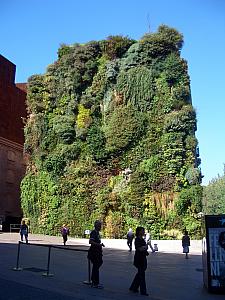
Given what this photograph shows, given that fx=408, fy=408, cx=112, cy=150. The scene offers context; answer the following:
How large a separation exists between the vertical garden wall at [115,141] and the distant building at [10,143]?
6.02 metres

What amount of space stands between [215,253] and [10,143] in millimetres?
39823

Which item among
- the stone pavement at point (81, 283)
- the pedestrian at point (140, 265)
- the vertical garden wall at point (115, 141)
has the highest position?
the vertical garden wall at point (115, 141)

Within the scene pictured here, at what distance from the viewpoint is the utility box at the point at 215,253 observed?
9523 mm

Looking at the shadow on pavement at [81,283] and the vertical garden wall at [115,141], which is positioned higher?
the vertical garden wall at [115,141]

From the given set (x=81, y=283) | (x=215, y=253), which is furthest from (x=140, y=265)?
(x=81, y=283)

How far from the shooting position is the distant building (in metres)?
45.7

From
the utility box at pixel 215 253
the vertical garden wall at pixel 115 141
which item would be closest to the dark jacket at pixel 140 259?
the utility box at pixel 215 253

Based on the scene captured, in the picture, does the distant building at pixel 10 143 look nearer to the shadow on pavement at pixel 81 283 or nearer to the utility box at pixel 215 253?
the shadow on pavement at pixel 81 283

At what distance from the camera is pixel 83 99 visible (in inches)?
1550

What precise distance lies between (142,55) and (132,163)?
10.5 metres

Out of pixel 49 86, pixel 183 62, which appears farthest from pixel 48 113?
pixel 183 62

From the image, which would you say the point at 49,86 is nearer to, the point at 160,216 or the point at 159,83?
the point at 159,83

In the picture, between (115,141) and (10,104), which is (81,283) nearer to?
(115,141)

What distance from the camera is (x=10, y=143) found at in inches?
1839
